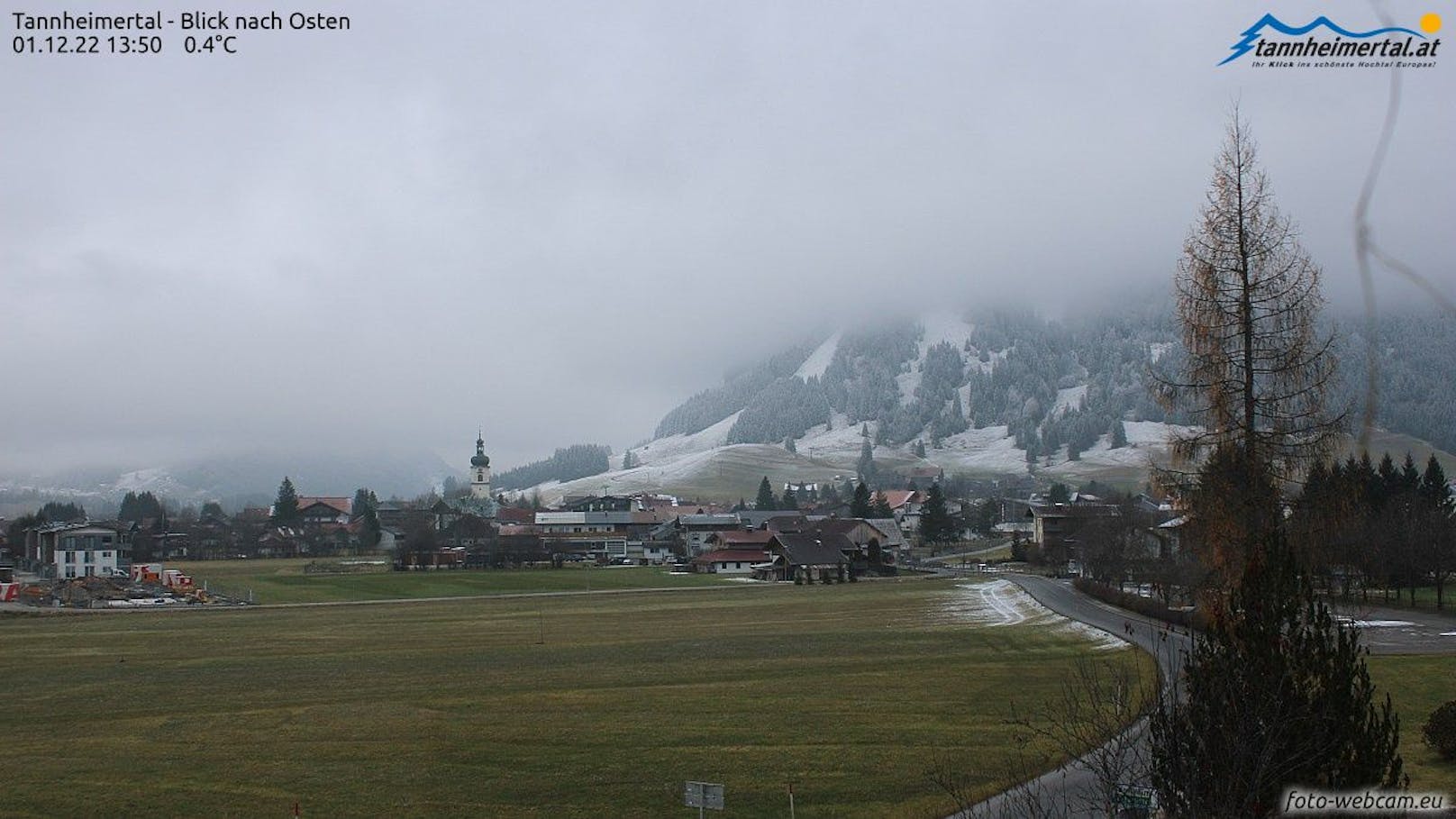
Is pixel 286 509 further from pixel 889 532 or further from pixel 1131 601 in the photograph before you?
pixel 1131 601

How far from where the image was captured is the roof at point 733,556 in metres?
119

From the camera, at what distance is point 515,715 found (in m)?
30.1

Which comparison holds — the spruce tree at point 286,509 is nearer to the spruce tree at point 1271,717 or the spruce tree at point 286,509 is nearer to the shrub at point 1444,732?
the shrub at point 1444,732

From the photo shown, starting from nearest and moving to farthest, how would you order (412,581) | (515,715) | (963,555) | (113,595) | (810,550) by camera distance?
(515,715)
(113,595)
(412,581)
(810,550)
(963,555)

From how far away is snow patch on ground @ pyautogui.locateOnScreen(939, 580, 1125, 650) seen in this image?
4709 cm

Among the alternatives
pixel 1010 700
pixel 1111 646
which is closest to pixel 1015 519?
pixel 1111 646

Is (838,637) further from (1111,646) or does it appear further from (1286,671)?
(1286,671)

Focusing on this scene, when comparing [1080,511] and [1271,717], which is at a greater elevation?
[1271,717]

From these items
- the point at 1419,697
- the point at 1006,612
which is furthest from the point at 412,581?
the point at 1419,697

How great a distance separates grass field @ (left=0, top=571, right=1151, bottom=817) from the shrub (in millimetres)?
7953

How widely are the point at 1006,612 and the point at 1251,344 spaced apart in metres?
41.8

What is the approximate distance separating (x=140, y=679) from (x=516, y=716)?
17.2 m

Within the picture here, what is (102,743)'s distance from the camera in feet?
89.6

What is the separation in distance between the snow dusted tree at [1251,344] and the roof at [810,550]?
8363 centimetres
